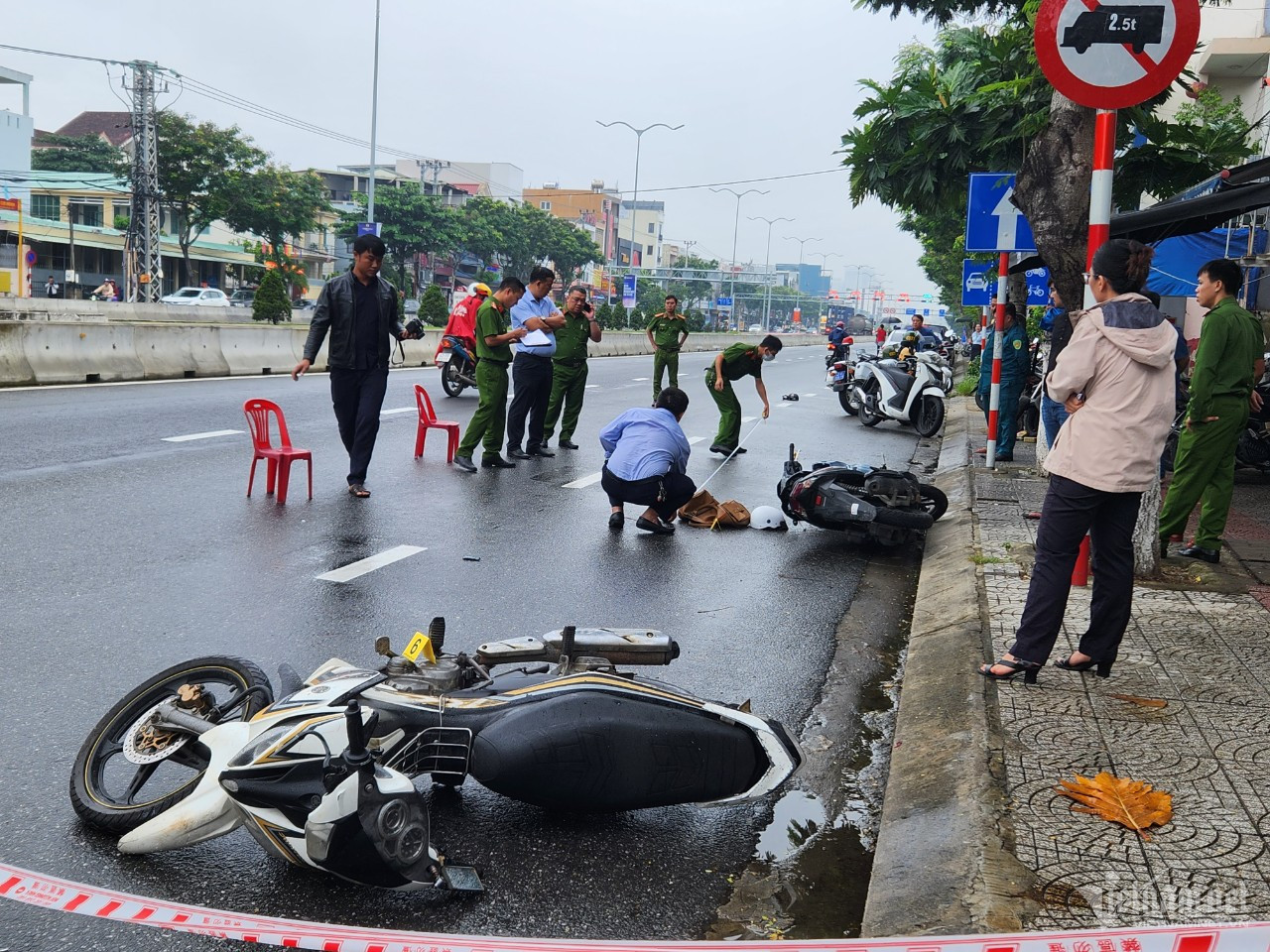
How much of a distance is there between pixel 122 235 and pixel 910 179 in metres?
57.3

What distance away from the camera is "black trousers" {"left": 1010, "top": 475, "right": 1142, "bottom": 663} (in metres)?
4.64

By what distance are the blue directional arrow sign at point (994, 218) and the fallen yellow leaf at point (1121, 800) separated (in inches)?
320

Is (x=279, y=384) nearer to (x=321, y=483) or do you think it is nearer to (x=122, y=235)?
(x=321, y=483)

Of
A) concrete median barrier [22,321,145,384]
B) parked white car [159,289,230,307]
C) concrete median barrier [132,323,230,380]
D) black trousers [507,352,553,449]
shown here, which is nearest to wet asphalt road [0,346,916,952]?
black trousers [507,352,553,449]

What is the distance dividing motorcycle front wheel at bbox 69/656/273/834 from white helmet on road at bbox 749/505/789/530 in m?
5.92

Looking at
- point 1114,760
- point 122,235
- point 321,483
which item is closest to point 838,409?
point 321,483

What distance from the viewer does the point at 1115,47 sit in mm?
5488

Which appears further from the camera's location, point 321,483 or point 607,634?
point 321,483

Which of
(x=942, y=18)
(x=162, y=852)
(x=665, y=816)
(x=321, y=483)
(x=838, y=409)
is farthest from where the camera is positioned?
(x=838, y=409)

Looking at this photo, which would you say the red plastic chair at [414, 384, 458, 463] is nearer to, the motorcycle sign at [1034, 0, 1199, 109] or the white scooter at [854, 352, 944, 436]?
the motorcycle sign at [1034, 0, 1199, 109]

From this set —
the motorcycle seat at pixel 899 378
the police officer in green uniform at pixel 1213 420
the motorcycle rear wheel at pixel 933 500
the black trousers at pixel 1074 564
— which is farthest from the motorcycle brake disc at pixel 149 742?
the motorcycle seat at pixel 899 378

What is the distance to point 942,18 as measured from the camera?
44.5 ft

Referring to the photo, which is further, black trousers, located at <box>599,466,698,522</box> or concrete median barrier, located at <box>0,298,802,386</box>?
concrete median barrier, located at <box>0,298,802,386</box>

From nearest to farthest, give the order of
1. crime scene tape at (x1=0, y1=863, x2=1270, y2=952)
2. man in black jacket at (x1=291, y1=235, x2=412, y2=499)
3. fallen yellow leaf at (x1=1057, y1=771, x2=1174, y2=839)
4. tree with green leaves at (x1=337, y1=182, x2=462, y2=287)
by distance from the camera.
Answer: crime scene tape at (x1=0, y1=863, x2=1270, y2=952) → fallen yellow leaf at (x1=1057, y1=771, x2=1174, y2=839) → man in black jacket at (x1=291, y1=235, x2=412, y2=499) → tree with green leaves at (x1=337, y1=182, x2=462, y2=287)
